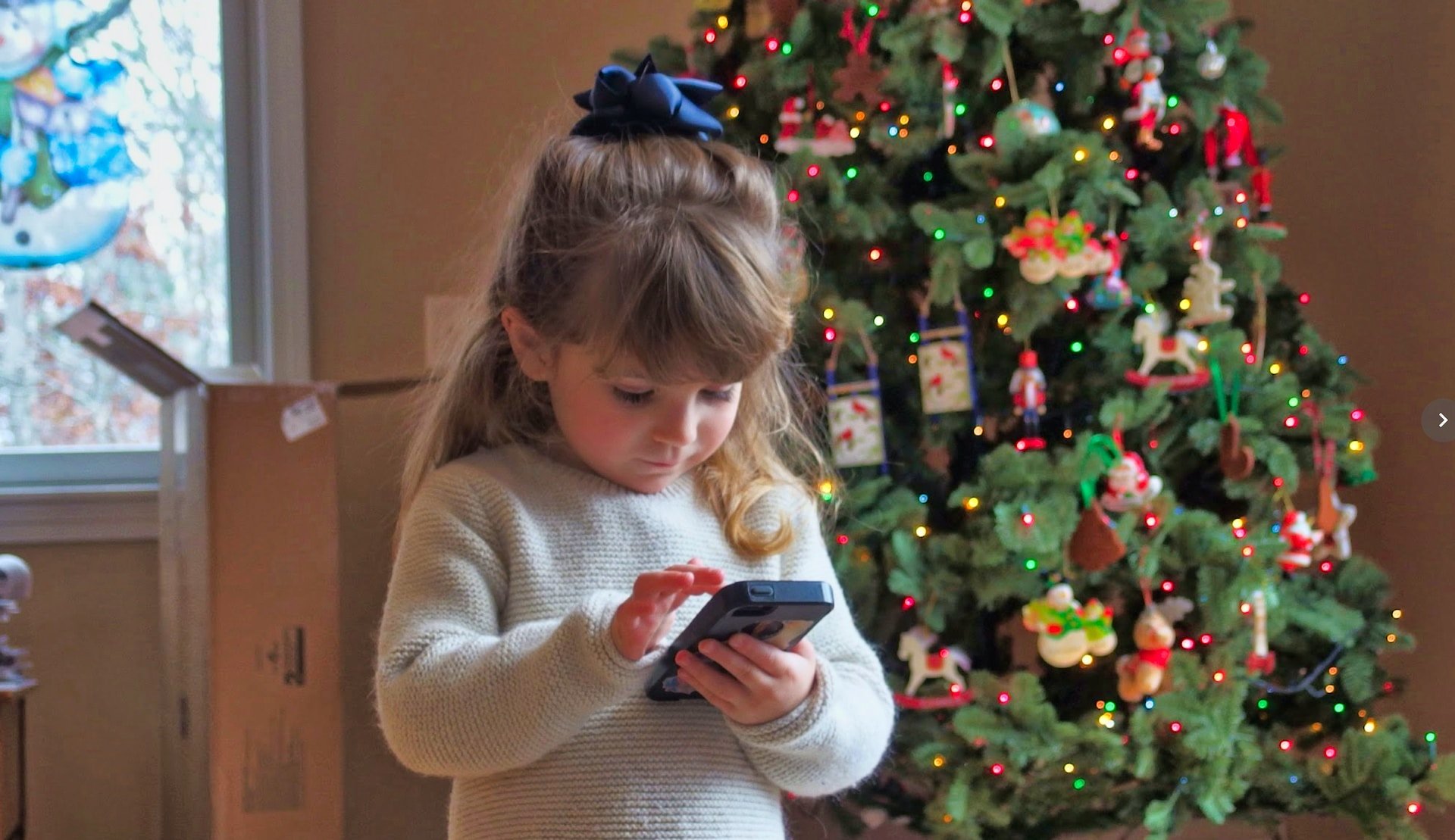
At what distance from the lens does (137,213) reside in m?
2.66

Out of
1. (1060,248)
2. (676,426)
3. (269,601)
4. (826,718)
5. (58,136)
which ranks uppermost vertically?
(58,136)

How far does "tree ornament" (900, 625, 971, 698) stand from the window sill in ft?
5.03

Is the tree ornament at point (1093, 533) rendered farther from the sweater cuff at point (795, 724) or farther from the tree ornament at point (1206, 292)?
the sweater cuff at point (795, 724)

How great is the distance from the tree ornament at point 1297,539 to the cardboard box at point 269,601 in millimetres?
1465

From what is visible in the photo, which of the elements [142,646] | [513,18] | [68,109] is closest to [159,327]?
[68,109]

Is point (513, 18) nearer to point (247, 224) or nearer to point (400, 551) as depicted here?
point (247, 224)

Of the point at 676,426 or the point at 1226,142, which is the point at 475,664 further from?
the point at 1226,142

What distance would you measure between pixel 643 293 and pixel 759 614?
0.86 feet

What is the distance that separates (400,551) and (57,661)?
6.04ft

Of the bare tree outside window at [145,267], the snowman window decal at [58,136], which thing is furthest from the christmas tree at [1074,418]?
the snowman window decal at [58,136]

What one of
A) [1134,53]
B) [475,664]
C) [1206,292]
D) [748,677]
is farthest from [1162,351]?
[475,664]

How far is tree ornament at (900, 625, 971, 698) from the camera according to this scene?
1.88m

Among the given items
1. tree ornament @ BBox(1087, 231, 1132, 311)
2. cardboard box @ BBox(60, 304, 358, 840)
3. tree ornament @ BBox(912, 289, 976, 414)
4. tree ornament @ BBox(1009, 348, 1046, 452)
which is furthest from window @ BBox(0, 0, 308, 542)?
tree ornament @ BBox(1087, 231, 1132, 311)

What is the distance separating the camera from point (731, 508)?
1131mm
